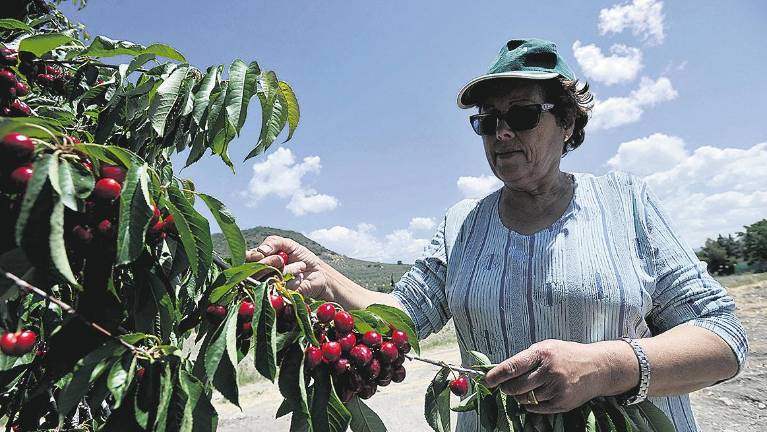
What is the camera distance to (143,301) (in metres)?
1.12

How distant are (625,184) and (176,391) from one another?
1.92m

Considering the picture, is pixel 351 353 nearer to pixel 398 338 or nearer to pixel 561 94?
pixel 398 338

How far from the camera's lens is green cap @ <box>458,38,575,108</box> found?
209cm

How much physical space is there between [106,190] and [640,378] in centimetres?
170

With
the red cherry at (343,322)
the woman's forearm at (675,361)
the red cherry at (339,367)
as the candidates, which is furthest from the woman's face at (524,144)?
the red cherry at (339,367)

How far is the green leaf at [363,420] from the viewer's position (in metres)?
1.33

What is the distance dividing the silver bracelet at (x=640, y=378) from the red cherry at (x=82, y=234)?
167 cm

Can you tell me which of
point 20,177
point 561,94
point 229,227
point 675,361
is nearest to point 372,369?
point 229,227

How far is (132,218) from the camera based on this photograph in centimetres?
92

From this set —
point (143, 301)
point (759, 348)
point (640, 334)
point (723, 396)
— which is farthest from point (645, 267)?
point (759, 348)

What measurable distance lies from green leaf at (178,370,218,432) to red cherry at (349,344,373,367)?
14.7 inches

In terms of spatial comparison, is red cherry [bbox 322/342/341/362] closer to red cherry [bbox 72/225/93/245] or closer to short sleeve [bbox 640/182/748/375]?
red cherry [bbox 72/225/93/245]

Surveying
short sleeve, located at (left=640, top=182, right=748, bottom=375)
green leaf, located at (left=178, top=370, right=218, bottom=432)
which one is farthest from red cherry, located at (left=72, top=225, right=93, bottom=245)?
short sleeve, located at (left=640, top=182, right=748, bottom=375)

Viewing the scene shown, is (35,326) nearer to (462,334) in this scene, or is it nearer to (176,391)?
(176,391)
